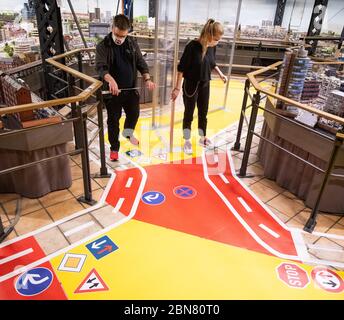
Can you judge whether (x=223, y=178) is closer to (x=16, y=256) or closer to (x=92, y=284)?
(x=92, y=284)

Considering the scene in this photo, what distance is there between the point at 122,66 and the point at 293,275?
8.13ft

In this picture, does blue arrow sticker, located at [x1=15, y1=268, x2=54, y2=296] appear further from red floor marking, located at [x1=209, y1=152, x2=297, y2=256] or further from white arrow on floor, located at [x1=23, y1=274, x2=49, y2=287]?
red floor marking, located at [x1=209, y1=152, x2=297, y2=256]

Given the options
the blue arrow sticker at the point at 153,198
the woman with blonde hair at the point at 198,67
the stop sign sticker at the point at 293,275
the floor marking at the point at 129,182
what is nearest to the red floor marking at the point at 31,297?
the blue arrow sticker at the point at 153,198

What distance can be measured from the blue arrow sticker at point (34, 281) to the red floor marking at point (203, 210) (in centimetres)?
84

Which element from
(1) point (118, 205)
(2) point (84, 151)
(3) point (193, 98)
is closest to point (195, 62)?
(3) point (193, 98)

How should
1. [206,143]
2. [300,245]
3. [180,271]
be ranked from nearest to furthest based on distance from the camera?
[180,271] < [300,245] < [206,143]

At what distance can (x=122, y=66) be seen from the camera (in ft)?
9.55

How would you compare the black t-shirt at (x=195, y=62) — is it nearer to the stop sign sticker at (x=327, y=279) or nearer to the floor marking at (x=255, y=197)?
the floor marking at (x=255, y=197)

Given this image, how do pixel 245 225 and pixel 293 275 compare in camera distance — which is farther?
pixel 245 225

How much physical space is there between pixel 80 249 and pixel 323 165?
222 cm

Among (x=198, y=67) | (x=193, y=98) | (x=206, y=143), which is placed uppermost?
(x=198, y=67)

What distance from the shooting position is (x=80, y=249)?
2.13 meters

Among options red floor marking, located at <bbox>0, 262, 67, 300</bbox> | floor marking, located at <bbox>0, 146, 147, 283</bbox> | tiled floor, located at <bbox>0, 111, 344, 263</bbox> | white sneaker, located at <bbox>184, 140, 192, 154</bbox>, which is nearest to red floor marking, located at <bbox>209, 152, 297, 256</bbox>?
tiled floor, located at <bbox>0, 111, 344, 263</bbox>

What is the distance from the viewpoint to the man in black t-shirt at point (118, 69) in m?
2.69
